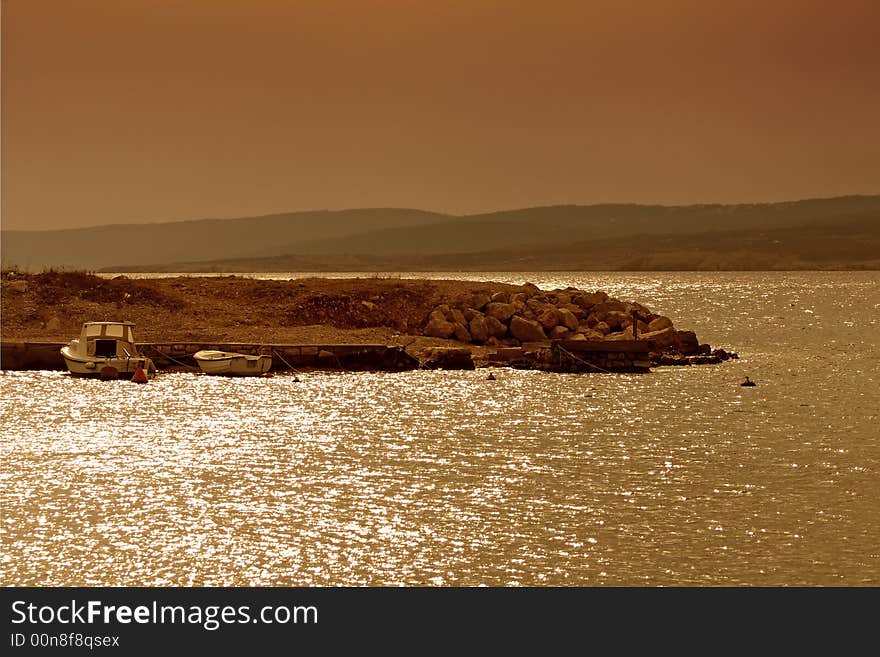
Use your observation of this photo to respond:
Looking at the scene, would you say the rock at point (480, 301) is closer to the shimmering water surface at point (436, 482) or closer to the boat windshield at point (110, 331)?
the shimmering water surface at point (436, 482)

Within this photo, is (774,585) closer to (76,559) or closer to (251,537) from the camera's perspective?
(251,537)

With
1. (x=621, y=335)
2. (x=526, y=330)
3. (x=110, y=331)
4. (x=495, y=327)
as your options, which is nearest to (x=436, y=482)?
(x=110, y=331)

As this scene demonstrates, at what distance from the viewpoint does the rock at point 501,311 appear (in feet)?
145

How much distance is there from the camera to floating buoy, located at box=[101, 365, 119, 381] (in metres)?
36.9

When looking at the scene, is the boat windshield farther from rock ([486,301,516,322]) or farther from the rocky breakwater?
rock ([486,301,516,322])

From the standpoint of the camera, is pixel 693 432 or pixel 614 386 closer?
pixel 693 432


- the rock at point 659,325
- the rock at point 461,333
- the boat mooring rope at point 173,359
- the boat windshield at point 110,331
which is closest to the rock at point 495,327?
the rock at point 461,333

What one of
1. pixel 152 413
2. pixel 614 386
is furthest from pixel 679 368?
pixel 152 413

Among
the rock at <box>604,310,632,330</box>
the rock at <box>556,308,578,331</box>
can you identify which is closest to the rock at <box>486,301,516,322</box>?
the rock at <box>556,308,578,331</box>

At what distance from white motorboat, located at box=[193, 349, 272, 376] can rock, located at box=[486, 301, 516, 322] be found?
32.5 feet

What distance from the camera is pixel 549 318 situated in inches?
1737

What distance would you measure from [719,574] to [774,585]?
2.35 ft
